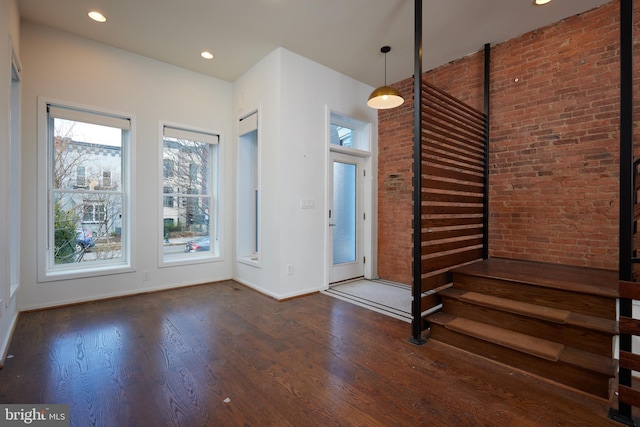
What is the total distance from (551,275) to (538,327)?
68 cm

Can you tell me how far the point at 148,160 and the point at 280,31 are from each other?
248 cm

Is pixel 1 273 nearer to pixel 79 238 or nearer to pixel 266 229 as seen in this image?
pixel 79 238

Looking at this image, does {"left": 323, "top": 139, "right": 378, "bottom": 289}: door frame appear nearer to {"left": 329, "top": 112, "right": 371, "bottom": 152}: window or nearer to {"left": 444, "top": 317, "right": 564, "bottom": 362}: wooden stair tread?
{"left": 329, "top": 112, "right": 371, "bottom": 152}: window

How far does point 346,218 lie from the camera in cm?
485

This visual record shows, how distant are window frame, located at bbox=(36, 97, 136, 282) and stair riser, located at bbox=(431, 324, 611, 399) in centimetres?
399

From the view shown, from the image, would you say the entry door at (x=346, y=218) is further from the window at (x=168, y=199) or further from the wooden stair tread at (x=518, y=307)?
the window at (x=168, y=199)

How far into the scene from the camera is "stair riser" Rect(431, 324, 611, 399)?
1.91m

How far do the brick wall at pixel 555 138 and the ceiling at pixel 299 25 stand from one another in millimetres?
265

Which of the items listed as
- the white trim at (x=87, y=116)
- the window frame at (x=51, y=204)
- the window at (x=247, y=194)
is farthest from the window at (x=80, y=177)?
the window at (x=247, y=194)

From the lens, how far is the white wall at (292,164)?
3.88 meters

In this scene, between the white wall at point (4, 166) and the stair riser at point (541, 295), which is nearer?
the stair riser at point (541, 295)

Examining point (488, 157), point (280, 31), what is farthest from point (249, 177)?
point (488, 157)

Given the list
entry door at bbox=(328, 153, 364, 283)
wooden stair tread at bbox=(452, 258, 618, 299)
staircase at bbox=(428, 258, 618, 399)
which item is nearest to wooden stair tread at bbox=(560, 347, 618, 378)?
staircase at bbox=(428, 258, 618, 399)

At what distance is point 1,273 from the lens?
2.34 meters
